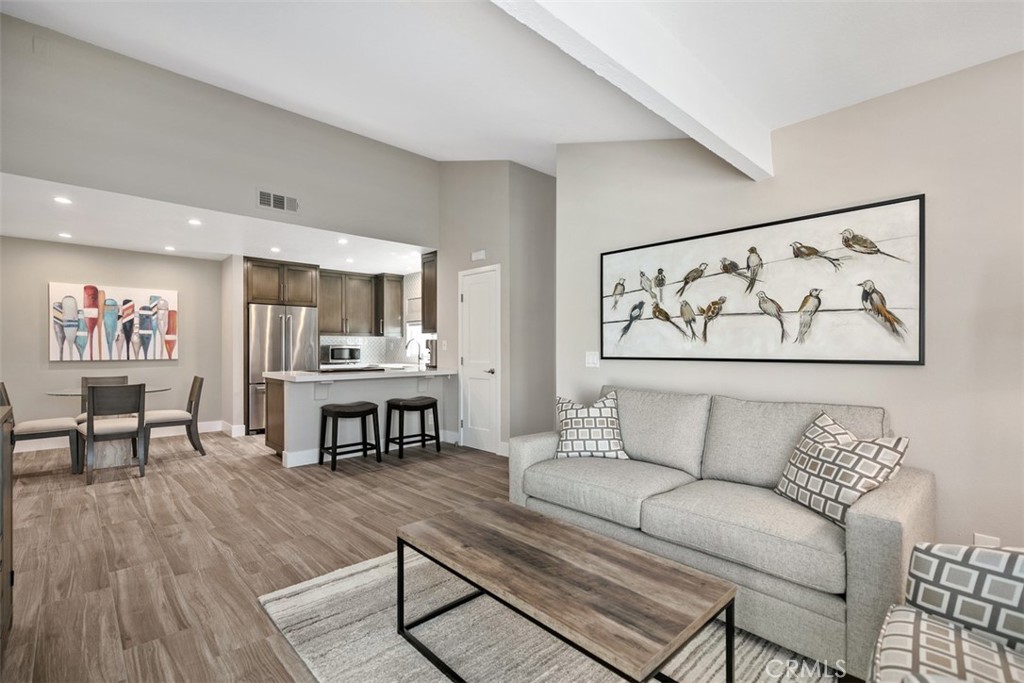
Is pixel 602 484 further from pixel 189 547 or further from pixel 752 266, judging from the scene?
pixel 189 547

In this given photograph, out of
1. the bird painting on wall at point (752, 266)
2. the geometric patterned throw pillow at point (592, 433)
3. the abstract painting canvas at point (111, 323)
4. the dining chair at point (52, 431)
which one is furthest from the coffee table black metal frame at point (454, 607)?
the abstract painting canvas at point (111, 323)

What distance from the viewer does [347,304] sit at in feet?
24.9

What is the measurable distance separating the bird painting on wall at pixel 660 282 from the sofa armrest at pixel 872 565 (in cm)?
184

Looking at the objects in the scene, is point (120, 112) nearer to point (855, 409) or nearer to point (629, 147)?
point (629, 147)

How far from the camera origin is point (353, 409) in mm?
4734

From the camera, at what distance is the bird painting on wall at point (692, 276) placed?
3094 mm

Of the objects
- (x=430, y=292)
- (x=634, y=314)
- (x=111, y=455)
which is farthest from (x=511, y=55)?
(x=111, y=455)

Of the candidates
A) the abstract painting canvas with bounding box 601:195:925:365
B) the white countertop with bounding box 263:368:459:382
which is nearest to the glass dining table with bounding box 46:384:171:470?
the white countertop with bounding box 263:368:459:382

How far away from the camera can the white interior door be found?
17.0 feet

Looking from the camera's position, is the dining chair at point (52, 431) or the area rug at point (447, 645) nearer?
the area rug at point (447, 645)

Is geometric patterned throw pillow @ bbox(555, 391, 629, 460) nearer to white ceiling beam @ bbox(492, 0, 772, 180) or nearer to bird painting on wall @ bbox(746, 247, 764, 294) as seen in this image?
bird painting on wall @ bbox(746, 247, 764, 294)

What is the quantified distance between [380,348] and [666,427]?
20.6 ft

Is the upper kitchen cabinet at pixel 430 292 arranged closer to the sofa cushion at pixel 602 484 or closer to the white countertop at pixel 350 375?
the white countertop at pixel 350 375

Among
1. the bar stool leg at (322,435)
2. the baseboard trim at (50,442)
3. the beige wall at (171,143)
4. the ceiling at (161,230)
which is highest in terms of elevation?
the beige wall at (171,143)
